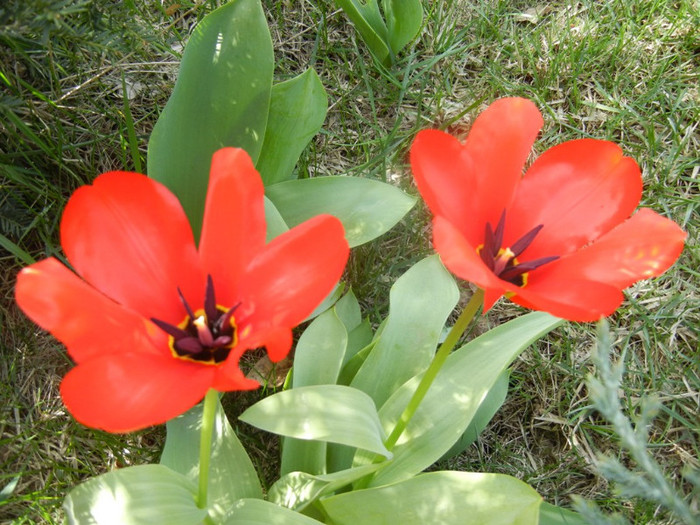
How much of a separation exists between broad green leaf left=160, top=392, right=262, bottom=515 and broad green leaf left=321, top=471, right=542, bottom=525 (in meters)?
0.19

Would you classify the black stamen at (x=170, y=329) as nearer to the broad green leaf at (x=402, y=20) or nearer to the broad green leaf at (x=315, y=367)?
the broad green leaf at (x=315, y=367)

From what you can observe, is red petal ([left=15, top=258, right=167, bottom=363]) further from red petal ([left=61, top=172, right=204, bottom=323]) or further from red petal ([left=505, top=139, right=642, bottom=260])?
red petal ([left=505, top=139, right=642, bottom=260])

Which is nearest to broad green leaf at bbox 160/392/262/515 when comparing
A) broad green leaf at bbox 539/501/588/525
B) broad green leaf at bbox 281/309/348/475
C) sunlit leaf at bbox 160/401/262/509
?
sunlit leaf at bbox 160/401/262/509

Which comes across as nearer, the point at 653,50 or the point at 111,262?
the point at 111,262

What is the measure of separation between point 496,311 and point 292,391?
106 cm

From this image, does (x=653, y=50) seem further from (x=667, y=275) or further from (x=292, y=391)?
(x=292, y=391)

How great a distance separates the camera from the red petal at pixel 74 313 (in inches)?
39.8

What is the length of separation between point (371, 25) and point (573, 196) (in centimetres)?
143

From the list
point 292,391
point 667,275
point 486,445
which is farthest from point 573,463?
point 292,391

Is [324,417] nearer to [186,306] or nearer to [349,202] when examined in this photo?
[186,306]

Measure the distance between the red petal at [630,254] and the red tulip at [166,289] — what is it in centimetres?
40

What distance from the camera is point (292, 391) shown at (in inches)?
58.6

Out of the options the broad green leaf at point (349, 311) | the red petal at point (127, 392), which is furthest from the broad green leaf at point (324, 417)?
the broad green leaf at point (349, 311)

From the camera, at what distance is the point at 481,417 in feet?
6.54
